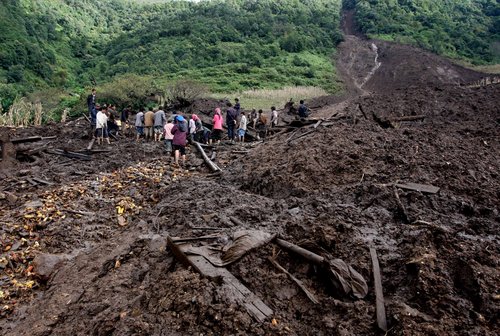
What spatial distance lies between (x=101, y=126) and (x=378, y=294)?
12.8 m

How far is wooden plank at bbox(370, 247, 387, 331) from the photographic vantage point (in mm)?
3143

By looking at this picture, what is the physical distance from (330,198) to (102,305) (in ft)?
13.4

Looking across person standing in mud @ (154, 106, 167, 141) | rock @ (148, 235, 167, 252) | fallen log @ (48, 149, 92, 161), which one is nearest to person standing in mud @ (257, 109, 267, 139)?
person standing in mud @ (154, 106, 167, 141)

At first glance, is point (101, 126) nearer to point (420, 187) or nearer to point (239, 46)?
point (420, 187)

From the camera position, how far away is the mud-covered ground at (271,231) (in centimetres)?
335

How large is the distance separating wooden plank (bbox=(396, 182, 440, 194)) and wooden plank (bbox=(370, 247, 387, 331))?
2705 mm

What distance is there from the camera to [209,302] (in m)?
3.41

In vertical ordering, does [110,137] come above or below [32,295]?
below

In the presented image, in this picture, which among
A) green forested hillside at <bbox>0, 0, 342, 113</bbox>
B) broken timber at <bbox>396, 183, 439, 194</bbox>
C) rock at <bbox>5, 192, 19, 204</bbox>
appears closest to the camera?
broken timber at <bbox>396, 183, 439, 194</bbox>

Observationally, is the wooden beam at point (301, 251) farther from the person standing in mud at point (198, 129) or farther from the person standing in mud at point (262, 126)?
the person standing in mud at point (262, 126)

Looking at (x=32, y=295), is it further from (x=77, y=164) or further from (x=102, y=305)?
(x=77, y=164)

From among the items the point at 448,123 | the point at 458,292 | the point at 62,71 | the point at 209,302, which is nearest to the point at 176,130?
the point at 209,302

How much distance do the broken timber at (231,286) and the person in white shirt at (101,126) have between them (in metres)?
10.8

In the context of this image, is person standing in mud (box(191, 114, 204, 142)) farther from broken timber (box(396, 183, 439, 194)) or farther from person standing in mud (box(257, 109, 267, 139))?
broken timber (box(396, 183, 439, 194))
